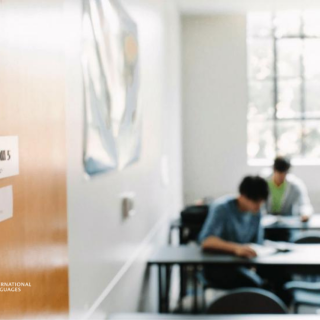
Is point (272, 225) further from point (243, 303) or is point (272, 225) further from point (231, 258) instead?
point (243, 303)

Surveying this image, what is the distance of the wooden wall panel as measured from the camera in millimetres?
1329

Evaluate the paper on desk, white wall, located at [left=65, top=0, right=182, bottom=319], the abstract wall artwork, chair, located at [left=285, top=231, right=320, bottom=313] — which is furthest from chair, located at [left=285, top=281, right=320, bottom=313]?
the abstract wall artwork

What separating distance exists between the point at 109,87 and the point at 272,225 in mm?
3123

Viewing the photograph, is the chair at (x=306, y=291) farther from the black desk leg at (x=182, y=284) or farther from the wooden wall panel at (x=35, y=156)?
the wooden wall panel at (x=35, y=156)

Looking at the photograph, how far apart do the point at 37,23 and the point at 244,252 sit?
8.50 feet

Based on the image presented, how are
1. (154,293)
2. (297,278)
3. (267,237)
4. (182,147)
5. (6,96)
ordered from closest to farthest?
(6,96), (154,293), (297,278), (267,237), (182,147)

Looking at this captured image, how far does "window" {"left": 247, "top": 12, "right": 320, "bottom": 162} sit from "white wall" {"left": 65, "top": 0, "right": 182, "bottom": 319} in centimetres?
230

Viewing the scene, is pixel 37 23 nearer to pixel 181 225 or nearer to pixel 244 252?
pixel 244 252

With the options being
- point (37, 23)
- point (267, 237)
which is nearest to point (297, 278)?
point (267, 237)

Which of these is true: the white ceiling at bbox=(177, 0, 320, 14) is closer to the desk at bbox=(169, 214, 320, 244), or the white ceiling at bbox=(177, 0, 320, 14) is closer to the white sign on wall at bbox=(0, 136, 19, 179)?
the desk at bbox=(169, 214, 320, 244)

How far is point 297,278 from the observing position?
4836mm

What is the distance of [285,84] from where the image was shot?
8227 millimetres

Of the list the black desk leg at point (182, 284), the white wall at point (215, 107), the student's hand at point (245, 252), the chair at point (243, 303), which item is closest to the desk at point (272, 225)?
the black desk leg at point (182, 284)

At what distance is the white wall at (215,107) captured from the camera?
791 centimetres
